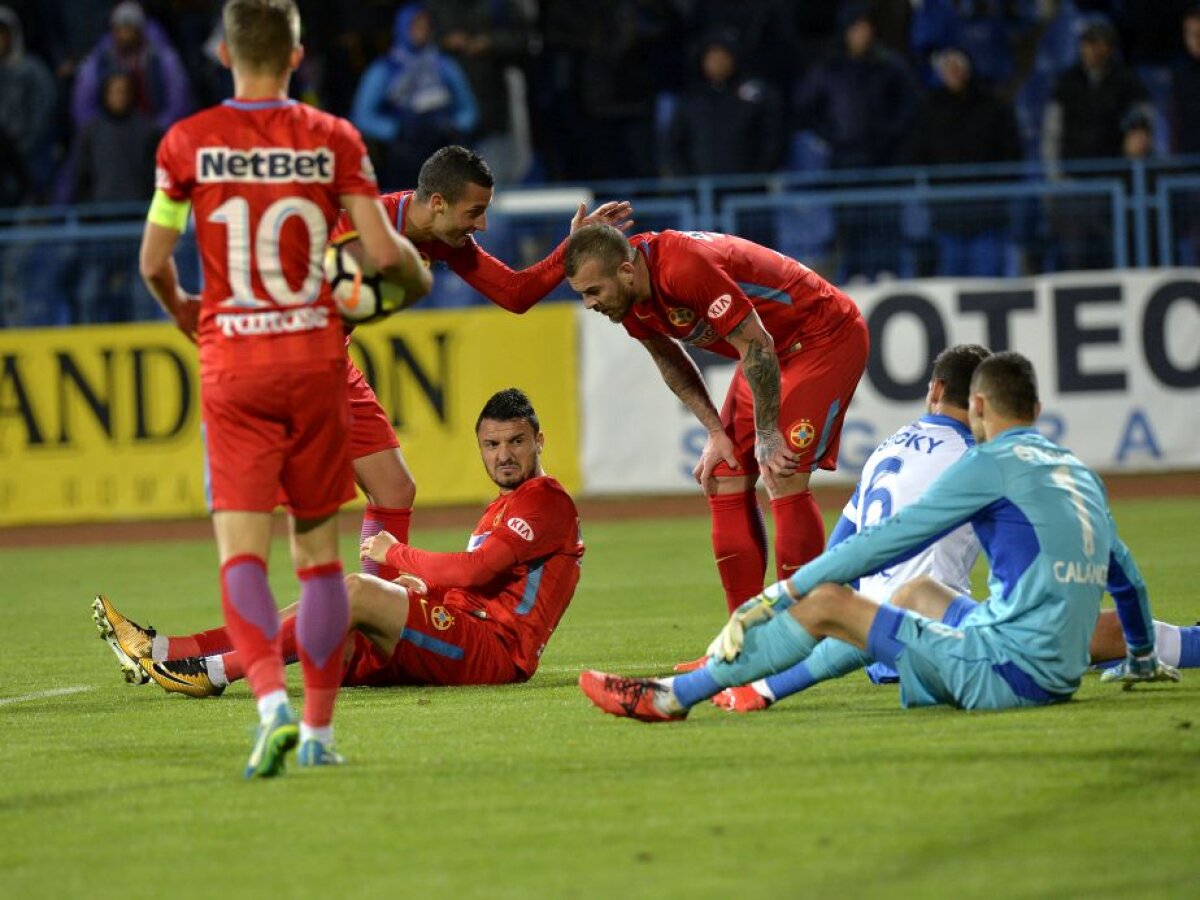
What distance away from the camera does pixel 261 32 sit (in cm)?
538

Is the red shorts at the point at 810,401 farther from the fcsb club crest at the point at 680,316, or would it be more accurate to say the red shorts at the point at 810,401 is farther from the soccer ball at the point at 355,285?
the soccer ball at the point at 355,285

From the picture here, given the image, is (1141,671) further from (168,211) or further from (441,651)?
(168,211)

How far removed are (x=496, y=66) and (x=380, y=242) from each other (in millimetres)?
12744

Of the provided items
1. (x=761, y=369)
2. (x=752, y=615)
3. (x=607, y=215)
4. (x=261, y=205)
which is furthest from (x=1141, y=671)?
(x=261, y=205)

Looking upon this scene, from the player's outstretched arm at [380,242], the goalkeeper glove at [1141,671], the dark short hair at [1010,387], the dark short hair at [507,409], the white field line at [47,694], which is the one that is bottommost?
the white field line at [47,694]

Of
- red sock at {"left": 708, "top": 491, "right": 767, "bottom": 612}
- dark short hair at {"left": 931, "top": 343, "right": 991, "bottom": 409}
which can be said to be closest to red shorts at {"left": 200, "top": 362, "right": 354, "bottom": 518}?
dark short hair at {"left": 931, "top": 343, "right": 991, "bottom": 409}

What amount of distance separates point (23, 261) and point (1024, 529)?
12523mm

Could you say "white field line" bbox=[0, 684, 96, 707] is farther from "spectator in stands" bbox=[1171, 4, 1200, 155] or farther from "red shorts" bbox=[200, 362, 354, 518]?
"spectator in stands" bbox=[1171, 4, 1200, 155]

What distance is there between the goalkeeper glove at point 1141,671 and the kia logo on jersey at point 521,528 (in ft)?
7.08

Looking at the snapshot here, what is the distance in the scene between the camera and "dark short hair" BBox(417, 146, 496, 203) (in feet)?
25.1

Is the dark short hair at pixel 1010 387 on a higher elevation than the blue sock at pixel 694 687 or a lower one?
higher

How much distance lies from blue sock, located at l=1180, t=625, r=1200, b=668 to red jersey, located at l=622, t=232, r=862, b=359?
2.02 m

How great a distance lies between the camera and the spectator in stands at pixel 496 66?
17688 millimetres

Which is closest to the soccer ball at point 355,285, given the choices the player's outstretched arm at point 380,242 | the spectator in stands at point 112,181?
the player's outstretched arm at point 380,242
